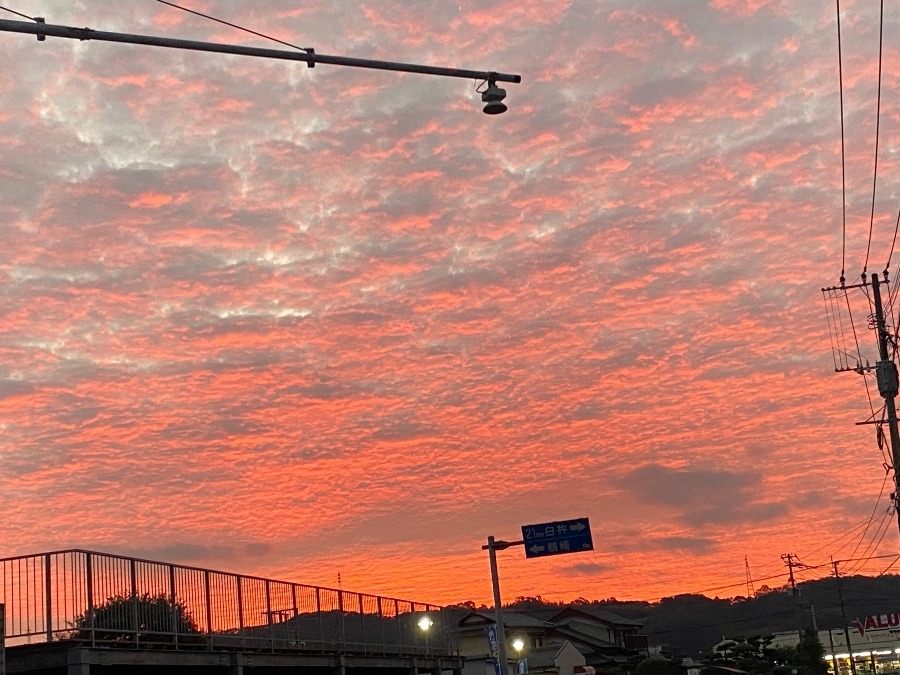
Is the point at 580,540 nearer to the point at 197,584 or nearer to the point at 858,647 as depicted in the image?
the point at 197,584

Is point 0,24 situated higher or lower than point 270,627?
higher

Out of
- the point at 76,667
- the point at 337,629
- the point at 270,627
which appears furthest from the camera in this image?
the point at 337,629

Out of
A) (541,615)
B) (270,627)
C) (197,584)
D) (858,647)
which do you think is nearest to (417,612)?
(270,627)

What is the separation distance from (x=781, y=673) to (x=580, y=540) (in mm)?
59722

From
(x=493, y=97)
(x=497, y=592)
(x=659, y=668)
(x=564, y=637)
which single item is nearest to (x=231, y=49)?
(x=493, y=97)

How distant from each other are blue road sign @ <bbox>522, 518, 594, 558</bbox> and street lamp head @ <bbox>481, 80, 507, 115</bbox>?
23.5 meters

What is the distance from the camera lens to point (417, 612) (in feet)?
146

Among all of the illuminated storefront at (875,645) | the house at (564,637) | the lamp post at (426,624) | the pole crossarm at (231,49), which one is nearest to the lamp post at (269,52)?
the pole crossarm at (231,49)

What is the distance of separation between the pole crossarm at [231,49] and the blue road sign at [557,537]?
23848mm

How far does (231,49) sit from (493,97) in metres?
3.82

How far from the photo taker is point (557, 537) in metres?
37.7

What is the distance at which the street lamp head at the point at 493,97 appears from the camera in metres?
15.9

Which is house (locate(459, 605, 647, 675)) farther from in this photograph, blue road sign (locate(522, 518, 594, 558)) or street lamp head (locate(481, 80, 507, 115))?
street lamp head (locate(481, 80, 507, 115))

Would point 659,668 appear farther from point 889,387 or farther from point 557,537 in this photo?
point 557,537
